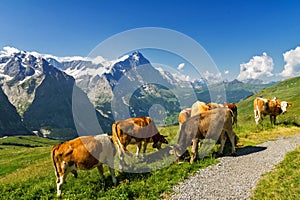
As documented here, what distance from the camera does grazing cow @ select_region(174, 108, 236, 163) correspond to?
53.7 feet

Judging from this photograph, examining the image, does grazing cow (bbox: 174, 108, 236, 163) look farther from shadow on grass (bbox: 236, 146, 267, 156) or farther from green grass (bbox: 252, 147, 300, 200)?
green grass (bbox: 252, 147, 300, 200)

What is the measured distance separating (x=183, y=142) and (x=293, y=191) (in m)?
7.34

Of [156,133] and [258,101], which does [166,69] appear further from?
[258,101]

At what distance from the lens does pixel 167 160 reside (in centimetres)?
1630

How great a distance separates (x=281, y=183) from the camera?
11.3 metres

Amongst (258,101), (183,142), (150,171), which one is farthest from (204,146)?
(258,101)

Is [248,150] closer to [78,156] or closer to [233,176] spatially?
[233,176]

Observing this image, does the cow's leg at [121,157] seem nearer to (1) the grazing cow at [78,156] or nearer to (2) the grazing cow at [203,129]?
(1) the grazing cow at [78,156]

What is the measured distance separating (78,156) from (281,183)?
977cm

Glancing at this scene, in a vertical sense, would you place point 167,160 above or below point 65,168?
below

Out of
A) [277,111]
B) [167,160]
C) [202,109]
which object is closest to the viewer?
[167,160]

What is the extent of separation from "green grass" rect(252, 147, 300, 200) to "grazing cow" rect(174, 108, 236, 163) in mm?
3991

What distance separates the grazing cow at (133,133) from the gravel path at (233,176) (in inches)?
199

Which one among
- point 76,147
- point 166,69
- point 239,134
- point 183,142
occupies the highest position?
point 166,69
